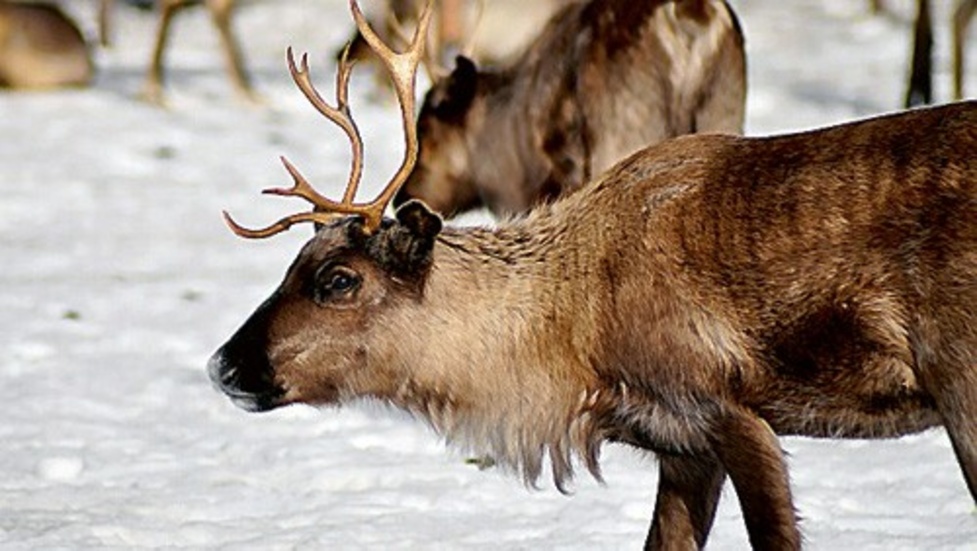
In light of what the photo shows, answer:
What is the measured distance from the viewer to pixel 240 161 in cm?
1093

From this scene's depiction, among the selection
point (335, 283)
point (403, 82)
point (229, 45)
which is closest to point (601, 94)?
point (403, 82)

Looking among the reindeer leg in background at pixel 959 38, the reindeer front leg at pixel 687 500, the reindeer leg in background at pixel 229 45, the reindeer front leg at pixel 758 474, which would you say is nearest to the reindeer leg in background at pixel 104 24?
the reindeer leg in background at pixel 229 45

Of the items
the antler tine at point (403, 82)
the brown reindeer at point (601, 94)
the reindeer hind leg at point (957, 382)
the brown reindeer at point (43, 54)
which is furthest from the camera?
the brown reindeer at point (43, 54)

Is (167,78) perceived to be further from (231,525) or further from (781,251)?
(781,251)

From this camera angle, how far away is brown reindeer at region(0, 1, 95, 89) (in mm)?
12438

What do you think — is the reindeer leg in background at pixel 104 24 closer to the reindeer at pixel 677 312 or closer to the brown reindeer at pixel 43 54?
the brown reindeer at pixel 43 54

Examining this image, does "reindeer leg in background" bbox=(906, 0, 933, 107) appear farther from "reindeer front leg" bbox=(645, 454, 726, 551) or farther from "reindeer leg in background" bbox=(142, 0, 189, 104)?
"reindeer front leg" bbox=(645, 454, 726, 551)

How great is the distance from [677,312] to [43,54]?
8632 mm

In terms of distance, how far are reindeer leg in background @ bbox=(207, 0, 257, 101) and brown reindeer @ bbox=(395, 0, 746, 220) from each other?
495 cm

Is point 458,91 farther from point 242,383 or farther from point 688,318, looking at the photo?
point 688,318

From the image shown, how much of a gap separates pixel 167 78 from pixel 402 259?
8.73 meters

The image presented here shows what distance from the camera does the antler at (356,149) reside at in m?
4.66

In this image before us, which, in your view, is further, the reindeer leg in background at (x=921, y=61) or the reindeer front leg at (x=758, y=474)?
the reindeer leg in background at (x=921, y=61)

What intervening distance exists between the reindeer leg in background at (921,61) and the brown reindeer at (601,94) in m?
4.14
